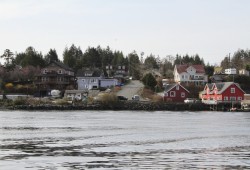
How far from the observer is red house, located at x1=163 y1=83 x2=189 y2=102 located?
3231 inches

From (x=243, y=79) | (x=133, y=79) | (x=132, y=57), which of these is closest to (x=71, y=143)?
(x=243, y=79)

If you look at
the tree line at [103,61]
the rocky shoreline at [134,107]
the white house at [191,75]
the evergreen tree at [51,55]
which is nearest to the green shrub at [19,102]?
the rocky shoreline at [134,107]

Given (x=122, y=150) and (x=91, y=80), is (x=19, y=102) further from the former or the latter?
(x=122, y=150)

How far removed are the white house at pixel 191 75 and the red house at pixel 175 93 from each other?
1786 cm

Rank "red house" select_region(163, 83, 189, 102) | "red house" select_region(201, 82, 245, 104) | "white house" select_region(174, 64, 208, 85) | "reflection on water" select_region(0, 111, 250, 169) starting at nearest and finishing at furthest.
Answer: "reflection on water" select_region(0, 111, 250, 169), "red house" select_region(201, 82, 245, 104), "red house" select_region(163, 83, 189, 102), "white house" select_region(174, 64, 208, 85)

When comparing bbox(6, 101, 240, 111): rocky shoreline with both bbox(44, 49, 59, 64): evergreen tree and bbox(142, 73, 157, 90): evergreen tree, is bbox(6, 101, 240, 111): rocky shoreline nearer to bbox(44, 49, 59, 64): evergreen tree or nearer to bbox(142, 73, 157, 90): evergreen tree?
bbox(142, 73, 157, 90): evergreen tree

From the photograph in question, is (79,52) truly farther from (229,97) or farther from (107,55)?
(229,97)

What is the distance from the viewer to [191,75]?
102375mm

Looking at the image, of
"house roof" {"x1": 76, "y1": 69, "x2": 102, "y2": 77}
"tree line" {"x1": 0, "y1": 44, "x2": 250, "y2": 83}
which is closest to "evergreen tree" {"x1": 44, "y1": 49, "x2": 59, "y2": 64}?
"tree line" {"x1": 0, "y1": 44, "x2": 250, "y2": 83}

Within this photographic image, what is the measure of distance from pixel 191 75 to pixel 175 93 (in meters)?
20.8

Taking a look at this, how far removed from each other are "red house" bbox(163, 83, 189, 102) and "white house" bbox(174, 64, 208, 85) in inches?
703

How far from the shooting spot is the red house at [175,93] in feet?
269

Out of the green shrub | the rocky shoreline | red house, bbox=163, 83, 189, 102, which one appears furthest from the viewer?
red house, bbox=163, 83, 189, 102

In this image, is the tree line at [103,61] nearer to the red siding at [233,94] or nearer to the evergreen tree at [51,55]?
the evergreen tree at [51,55]
